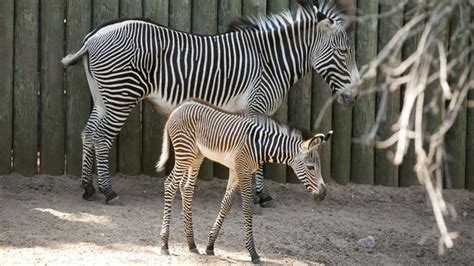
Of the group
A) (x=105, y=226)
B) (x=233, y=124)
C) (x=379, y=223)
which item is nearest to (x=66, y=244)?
(x=105, y=226)

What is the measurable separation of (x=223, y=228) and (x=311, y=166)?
1289mm

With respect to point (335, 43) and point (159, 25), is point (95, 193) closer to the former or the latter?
point (159, 25)

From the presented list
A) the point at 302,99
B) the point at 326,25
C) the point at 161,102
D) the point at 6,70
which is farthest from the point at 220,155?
the point at 6,70

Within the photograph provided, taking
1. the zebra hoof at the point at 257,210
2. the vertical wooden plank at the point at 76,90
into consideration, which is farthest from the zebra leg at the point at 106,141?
the zebra hoof at the point at 257,210

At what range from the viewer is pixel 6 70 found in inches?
356

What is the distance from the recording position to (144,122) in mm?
9406

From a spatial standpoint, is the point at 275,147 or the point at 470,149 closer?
the point at 275,147

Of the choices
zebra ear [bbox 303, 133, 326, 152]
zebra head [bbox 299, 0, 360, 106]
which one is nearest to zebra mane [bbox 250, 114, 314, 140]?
zebra ear [bbox 303, 133, 326, 152]

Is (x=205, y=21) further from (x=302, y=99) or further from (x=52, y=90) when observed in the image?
(x=52, y=90)

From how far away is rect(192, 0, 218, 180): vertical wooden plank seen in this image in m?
9.35

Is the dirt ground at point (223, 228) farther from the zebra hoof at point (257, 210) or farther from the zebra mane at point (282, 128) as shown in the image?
the zebra mane at point (282, 128)

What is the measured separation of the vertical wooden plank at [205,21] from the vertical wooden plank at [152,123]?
313 mm

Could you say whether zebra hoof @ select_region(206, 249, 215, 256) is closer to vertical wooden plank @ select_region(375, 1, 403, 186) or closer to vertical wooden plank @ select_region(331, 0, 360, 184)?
vertical wooden plank @ select_region(331, 0, 360, 184)

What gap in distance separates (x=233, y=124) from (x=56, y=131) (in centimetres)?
272
